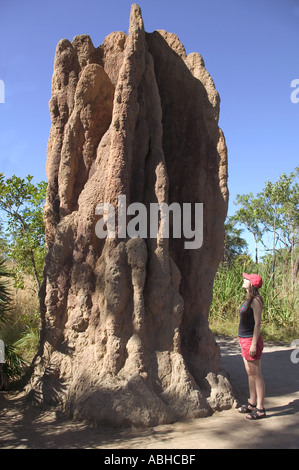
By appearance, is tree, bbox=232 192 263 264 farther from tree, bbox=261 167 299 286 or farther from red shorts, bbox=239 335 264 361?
red shorts, bbox=239 335 264 361

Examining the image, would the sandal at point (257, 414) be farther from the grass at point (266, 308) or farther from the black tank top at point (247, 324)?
the grass at point (266, 308)

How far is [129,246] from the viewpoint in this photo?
163 inches

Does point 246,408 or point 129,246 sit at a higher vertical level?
point 129,246

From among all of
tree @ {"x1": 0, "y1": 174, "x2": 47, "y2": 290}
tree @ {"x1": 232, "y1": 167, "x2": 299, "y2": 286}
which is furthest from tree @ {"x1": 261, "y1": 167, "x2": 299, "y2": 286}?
tree @ {"x1": 0, "y1": 174, "x2": 47, "y2": 290}

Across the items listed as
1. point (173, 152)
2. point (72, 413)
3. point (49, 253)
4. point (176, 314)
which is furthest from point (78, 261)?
point (173, 152)

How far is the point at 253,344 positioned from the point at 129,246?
154 cm

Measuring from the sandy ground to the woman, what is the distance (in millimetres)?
158

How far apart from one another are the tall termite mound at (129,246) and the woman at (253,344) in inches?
12.2

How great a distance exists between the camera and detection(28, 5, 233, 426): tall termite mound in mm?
3977

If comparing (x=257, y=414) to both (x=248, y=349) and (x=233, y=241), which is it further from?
(x=233, y=241)

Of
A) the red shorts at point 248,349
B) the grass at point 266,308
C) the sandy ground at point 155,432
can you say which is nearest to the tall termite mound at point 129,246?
the sandy ground at point 155,432

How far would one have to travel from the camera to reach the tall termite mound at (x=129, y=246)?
398 centimetres

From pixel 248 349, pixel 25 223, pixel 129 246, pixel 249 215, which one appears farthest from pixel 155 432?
pixel 249 215

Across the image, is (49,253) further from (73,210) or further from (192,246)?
Answer: (192,246)
